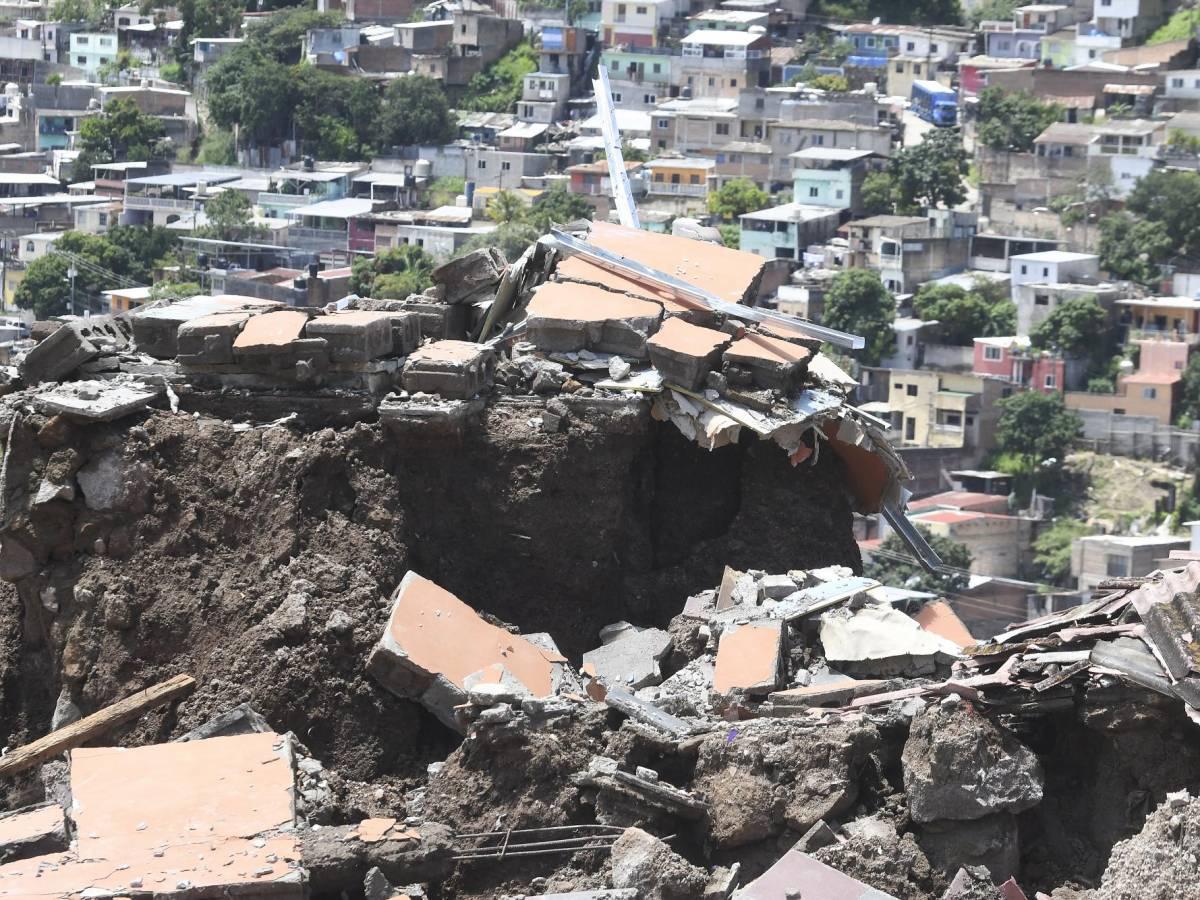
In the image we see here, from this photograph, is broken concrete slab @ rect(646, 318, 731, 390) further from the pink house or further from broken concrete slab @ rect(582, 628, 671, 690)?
the pink house

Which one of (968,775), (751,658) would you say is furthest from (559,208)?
(968,775)

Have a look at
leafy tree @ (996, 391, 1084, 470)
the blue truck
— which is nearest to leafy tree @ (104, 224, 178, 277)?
leafy tree @ (996, 391, 1084, 470)

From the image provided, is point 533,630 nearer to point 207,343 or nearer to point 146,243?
point 207,343

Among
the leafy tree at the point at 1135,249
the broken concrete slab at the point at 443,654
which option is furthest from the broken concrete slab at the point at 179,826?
the leafy tree at the point at 1135,249

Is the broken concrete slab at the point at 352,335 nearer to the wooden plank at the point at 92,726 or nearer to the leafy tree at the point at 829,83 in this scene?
the wooden plank at the point at 92,726

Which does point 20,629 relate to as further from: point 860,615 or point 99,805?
point 860,615

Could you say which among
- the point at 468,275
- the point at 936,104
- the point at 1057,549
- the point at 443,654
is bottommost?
the point at 1057,549

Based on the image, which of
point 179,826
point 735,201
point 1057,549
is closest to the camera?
point 179,826
